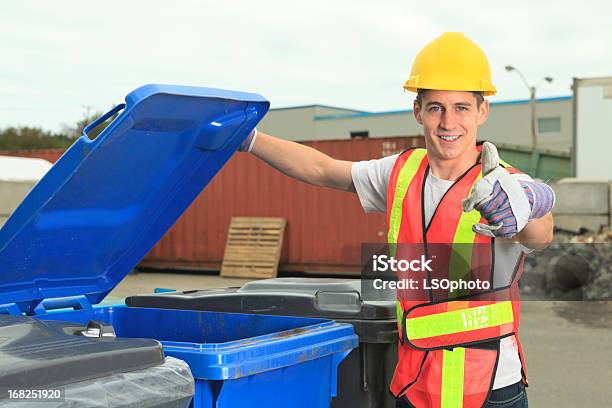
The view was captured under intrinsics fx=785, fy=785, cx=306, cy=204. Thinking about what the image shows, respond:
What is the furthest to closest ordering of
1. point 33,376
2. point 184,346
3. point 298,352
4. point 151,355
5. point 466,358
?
point 466,358 → point 298,352 → point 184,346 → point 151,355 → point 33,376

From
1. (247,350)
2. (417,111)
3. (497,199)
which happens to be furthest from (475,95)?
(247,350)

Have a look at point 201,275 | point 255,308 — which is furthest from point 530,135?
point 255,308

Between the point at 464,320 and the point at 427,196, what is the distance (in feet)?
1.29

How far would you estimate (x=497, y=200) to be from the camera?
196 cm

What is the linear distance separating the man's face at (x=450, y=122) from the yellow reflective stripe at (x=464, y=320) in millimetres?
468

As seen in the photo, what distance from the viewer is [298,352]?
2191mm

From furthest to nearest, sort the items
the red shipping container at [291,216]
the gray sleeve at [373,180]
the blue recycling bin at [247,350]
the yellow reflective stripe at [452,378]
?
the red shipping container at [291,216]
the gray sleeve at [373,180]
the yellow reflective stripe at [452,378]
the blue recycling bin at [247,350]

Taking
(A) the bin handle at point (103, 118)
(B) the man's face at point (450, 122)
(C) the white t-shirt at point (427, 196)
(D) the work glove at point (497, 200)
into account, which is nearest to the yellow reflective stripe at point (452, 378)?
(C) the white t-shirt at point (427, 196)

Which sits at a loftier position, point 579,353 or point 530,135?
point 530,135

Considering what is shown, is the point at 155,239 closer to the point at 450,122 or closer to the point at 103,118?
the point at 103,118

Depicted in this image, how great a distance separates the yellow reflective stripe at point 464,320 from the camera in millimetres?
2346

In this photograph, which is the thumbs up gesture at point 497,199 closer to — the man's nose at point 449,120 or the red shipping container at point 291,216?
the man's nose at point 449,120

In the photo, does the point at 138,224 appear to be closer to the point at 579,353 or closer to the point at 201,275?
the point at 579,353

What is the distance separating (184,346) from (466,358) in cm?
87
